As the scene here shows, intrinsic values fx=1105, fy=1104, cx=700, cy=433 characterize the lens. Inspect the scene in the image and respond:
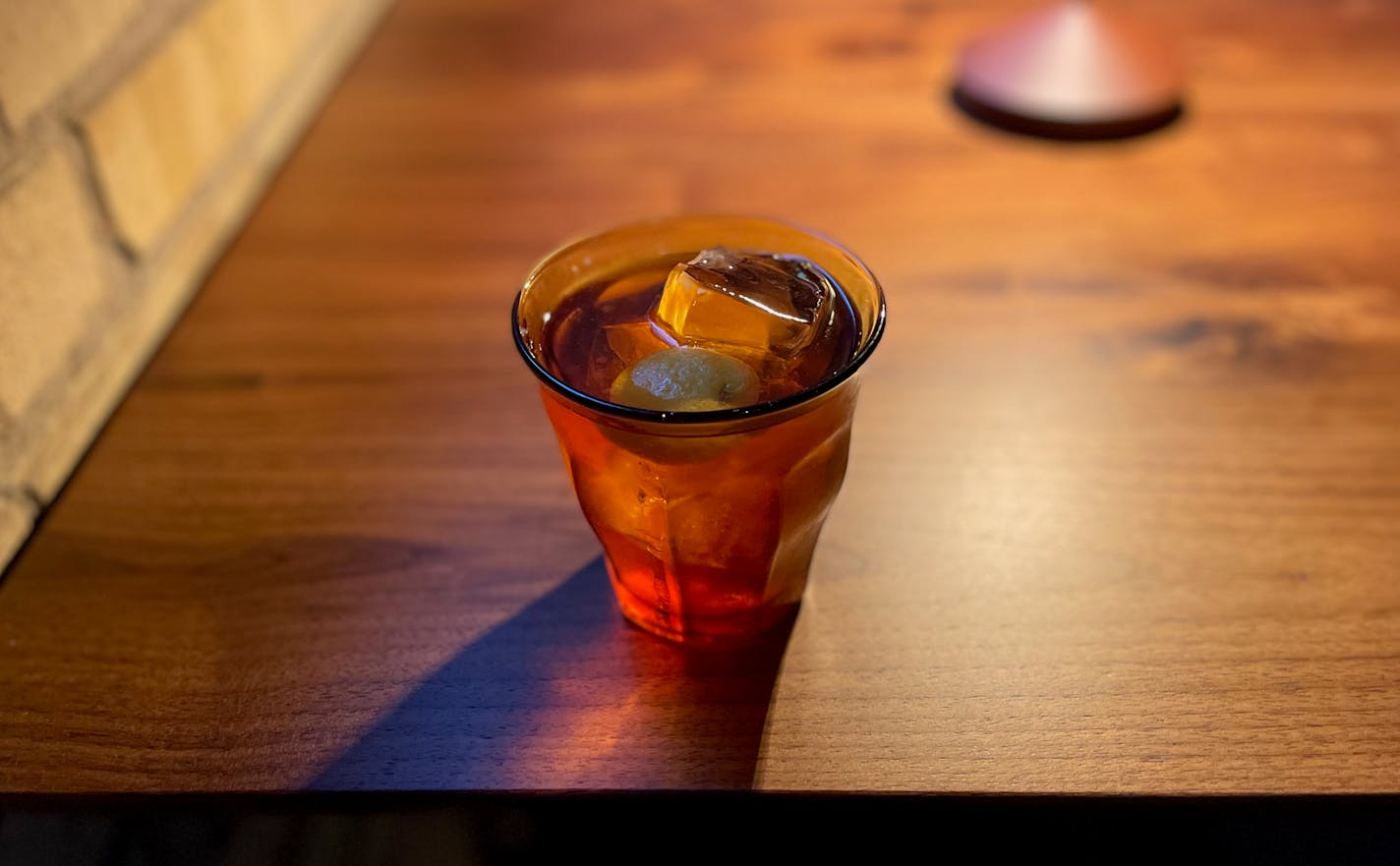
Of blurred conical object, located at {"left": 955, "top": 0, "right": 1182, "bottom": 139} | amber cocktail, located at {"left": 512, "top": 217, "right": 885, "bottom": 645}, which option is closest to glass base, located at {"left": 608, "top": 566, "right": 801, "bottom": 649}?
amber cocktail, located at {"left": 512, "top": 217, "right": 885, "bottom": 645}

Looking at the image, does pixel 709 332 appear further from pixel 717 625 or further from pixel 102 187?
pixel 102 187

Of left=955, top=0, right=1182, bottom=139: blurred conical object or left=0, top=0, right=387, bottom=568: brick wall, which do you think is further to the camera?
left=955, top=0, right=1182, bottom=139: blurred conical object

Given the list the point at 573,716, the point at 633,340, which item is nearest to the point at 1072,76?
the point at 633,340

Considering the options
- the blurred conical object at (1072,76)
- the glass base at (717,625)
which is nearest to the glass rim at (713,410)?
the glass base at (717,625)

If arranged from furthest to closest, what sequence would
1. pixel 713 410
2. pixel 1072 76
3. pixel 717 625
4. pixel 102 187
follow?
pixel 1072 76 < pixel 102 187 < pixel 717 625 < pixel 713 410

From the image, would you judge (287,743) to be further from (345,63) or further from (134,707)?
(345,63)

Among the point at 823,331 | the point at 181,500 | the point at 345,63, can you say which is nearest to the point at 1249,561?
the point at 823,331

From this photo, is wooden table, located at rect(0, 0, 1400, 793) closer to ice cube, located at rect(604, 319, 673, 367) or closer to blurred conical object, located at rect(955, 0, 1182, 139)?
blurred conical object, located at rect(955, 0, 1182, 139)
